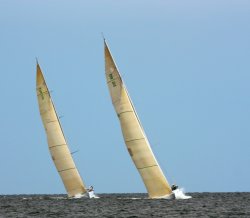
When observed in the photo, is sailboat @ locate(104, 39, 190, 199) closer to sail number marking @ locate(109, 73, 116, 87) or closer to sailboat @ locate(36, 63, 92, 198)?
sail number marking @ locate(109, 73, 116, 87)

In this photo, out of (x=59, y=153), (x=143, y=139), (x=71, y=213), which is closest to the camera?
(x=71, y=213)

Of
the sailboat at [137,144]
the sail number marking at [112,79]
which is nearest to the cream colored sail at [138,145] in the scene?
the sailboat at [137,144]

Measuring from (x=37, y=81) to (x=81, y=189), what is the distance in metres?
10.3

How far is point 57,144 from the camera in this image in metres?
80.7

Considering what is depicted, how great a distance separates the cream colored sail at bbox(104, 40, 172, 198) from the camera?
65.5 meters

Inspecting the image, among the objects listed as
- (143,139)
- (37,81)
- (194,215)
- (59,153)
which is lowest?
(194,215)

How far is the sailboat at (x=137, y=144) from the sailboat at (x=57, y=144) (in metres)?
15.0

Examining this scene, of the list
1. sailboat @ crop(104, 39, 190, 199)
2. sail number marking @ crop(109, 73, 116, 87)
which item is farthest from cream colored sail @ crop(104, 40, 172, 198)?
sail number marking @ crop(109, 73, 116, 87)

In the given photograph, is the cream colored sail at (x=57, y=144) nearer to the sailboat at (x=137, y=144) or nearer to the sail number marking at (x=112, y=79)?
the sail number marking at (x=112, y=79)

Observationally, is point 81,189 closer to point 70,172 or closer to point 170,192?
point 70,172

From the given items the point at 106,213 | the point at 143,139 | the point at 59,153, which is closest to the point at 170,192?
the point at 143,139

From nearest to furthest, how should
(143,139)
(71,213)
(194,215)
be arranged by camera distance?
1. (194,215)
2. (71,213)
3. (143,139)

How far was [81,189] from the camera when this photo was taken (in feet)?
272

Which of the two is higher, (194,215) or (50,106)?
(50,106)
